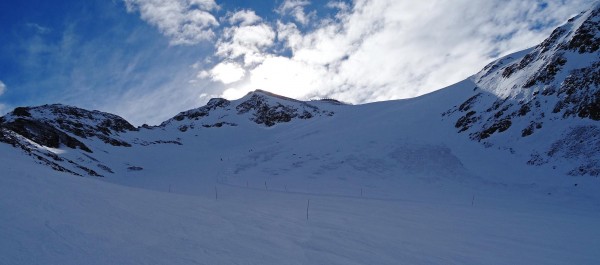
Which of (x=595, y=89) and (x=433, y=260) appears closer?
(x=433, y=260)

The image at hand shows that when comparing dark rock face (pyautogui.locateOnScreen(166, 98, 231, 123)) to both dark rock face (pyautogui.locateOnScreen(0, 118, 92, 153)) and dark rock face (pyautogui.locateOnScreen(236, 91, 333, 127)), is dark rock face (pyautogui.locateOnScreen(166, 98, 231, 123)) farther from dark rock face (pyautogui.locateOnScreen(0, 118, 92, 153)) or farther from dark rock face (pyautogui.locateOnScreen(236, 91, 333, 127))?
dark rock face (pyautogui.locateOnScreen(0, 118, 92, 153))

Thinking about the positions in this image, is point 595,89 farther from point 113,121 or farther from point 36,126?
point 113,121

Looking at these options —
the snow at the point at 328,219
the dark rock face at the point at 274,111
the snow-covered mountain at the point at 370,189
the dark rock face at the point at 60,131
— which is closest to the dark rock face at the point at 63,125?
the dark rock face at the point at 60,131

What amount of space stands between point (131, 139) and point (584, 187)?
6396cm

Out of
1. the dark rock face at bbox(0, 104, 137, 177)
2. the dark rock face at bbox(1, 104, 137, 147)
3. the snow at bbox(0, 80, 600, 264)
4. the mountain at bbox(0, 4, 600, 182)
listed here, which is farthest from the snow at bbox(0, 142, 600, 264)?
the dark rock face at bbox(1, 104, 137, 147)

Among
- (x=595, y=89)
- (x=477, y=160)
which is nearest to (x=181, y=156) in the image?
(x=477, y=160)

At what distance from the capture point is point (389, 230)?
30.7 ft

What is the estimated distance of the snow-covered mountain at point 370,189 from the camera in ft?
18.4

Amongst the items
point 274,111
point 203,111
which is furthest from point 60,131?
point 203,111

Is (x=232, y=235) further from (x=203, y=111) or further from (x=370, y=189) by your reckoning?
(x=203, y=111)

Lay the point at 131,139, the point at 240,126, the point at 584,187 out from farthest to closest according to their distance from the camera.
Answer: the point at 240,126
the point at 131,139
the point at 584,187

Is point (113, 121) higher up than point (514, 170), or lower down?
higher up

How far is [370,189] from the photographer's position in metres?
21.7

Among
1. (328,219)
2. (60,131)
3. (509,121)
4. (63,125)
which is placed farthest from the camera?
(63,125)
